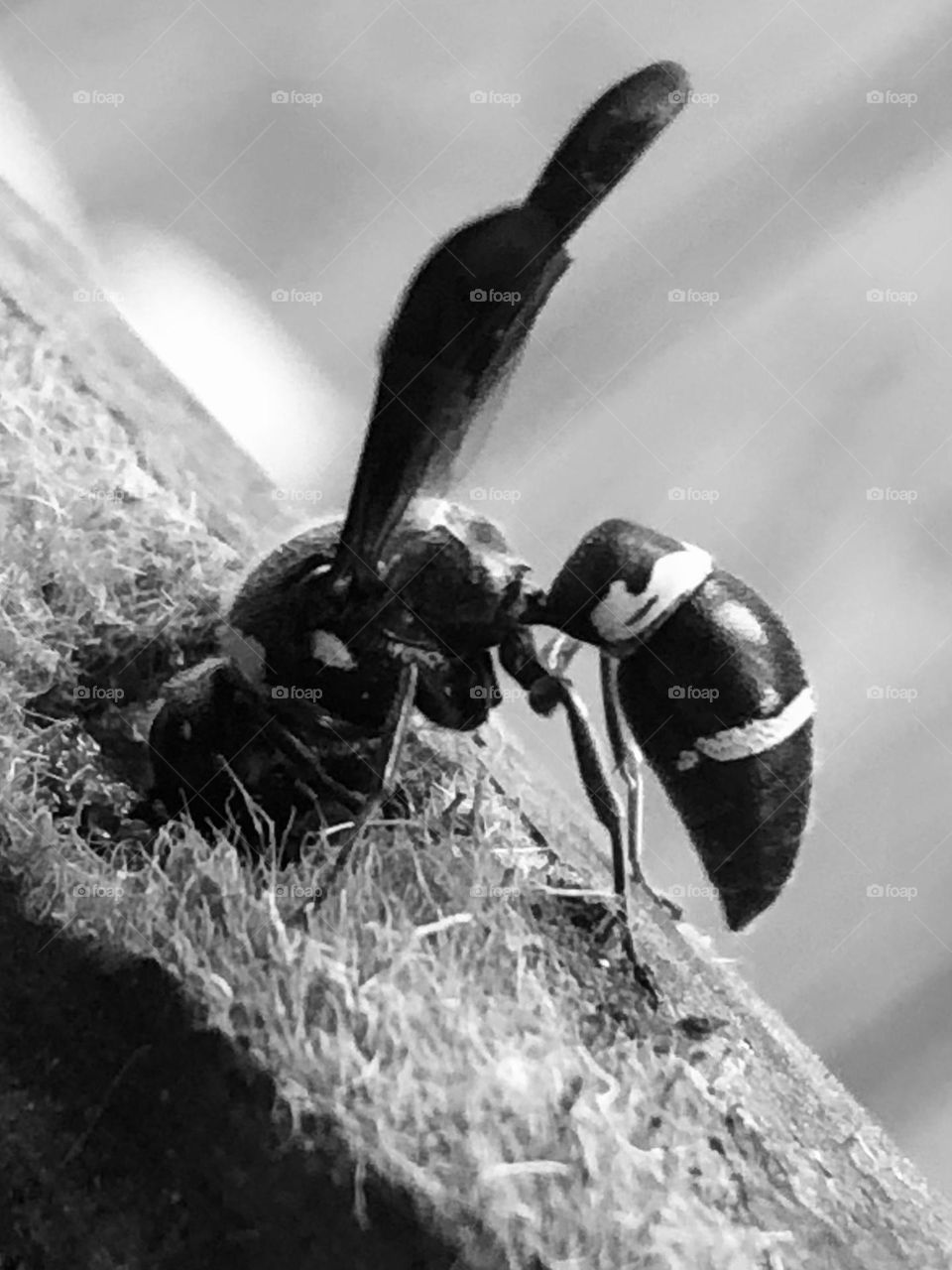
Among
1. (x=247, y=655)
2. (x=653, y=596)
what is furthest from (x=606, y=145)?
(x=247, y=655)

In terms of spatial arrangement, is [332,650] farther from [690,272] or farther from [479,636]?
[690,272]

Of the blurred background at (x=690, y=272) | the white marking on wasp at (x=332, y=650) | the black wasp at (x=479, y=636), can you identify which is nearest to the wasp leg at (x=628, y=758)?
the black wasp at (x=479, y=636)

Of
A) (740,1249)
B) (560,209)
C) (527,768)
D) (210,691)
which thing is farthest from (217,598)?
(740,1249)

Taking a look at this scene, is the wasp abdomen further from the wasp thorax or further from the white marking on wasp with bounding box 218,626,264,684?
the white marking on wasp with bounding box 218,626,264,684

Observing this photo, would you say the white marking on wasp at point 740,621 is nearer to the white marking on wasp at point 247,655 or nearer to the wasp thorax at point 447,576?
the wasp thorax at point 447,576

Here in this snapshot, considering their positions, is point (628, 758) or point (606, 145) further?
point (628, 758)

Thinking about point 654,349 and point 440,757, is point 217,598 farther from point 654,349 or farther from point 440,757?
point 654,349
